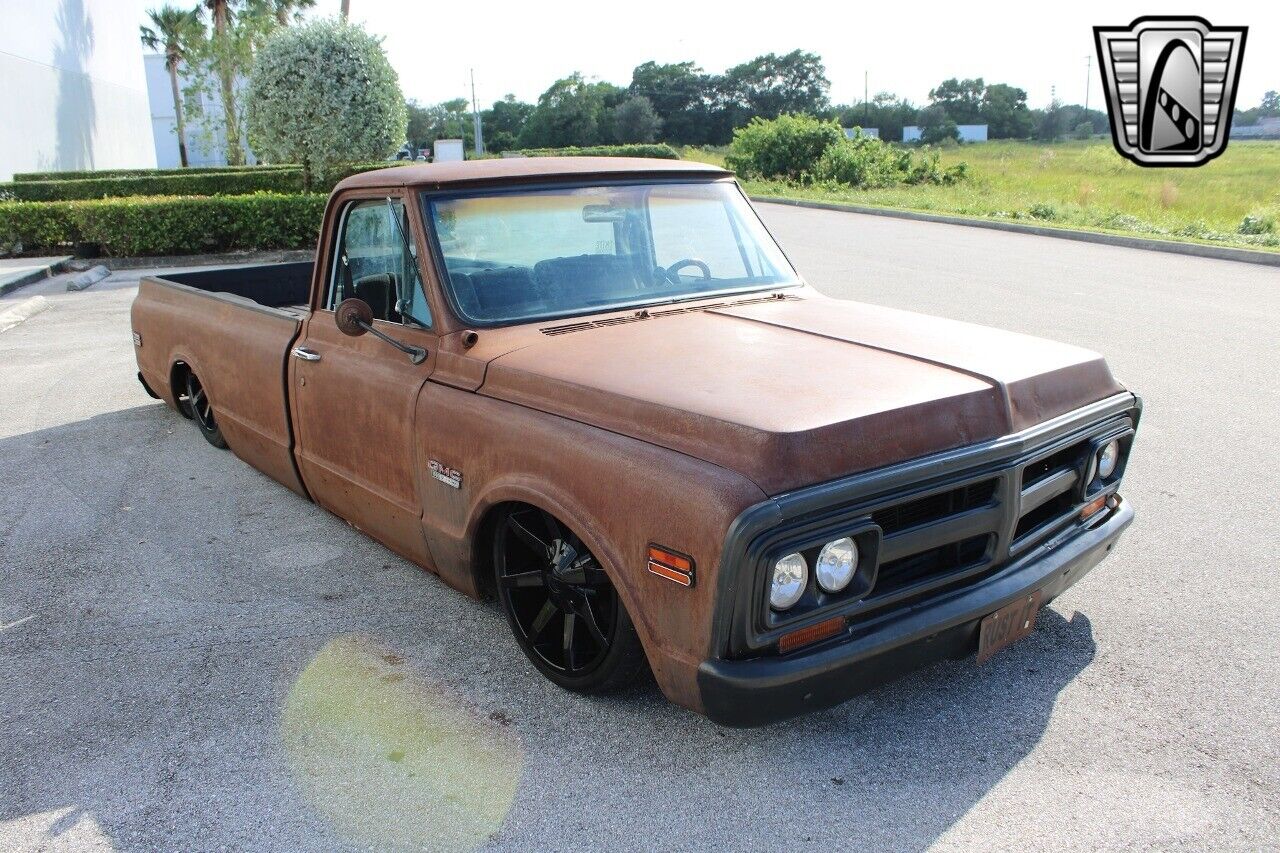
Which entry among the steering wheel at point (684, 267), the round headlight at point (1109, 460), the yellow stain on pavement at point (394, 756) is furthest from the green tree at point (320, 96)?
the round headlight at point (1109, 460)

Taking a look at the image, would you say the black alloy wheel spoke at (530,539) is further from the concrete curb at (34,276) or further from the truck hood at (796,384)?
the concrete curb at (34,276)

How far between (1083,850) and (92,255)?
1750cm

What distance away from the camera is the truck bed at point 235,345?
4660 millimetres

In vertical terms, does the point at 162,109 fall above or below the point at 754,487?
above

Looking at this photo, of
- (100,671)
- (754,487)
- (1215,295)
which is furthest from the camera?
(1215,295)

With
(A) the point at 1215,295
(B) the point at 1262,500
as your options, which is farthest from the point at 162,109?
(B) the point at 1262,500

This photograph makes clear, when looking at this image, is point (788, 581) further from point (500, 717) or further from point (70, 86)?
point (70, 86)

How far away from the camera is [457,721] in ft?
10.4

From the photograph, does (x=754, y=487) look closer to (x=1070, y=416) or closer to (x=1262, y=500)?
(x=1070, y=416)

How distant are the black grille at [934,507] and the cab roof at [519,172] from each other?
1960mm

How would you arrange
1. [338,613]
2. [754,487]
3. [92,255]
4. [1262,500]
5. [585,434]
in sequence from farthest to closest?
1. [92,255]
2. [1262,500]
3. [338,613]
4. [585,434]
5. [754,487]

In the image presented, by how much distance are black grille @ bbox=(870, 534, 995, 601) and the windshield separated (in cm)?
152

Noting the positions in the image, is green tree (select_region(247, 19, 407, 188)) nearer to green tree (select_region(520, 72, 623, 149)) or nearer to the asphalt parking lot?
the asphalt parking lot

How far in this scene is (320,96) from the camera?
17.9 m
